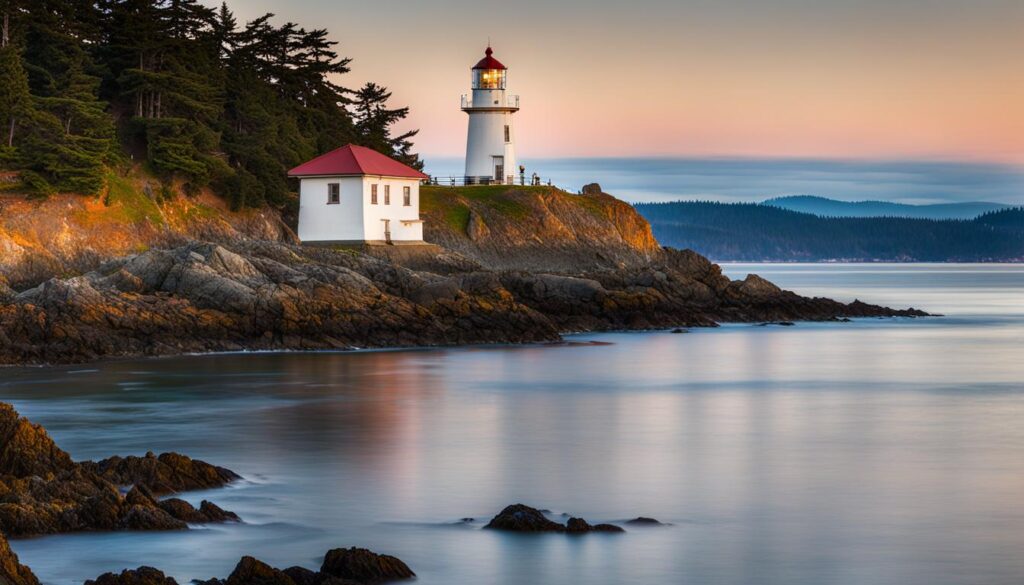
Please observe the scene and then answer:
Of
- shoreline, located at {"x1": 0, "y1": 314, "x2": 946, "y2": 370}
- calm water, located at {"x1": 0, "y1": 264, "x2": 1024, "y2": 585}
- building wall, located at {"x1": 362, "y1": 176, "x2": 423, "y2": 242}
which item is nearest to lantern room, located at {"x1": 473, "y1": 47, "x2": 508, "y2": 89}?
building wall, located at {"x1": 362, "y1": 176, "x2": 423, "y2": 242}

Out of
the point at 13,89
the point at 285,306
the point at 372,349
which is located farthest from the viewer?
the point at 13,89

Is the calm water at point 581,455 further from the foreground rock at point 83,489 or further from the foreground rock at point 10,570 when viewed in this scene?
the foreground rock at point 10,570

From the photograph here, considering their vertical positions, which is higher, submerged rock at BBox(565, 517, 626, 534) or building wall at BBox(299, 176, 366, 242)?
building wall at BBox(299, 176, 366, 242)

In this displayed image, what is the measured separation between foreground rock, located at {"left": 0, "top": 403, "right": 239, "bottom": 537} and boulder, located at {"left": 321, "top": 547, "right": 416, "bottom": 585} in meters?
2.23

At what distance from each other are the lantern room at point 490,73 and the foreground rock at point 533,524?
144 feet

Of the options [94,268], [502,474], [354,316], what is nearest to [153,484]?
[502,474]

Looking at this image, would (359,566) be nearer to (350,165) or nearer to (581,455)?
(581,455)

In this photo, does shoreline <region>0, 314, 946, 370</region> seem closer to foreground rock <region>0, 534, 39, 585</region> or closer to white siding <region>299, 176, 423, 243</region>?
white siding <region>299, 176, 423, 243</region>

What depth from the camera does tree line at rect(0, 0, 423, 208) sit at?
37.2 meters

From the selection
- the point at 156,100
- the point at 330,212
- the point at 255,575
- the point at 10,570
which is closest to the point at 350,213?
the point at 330,212

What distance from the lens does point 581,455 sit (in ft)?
57.0

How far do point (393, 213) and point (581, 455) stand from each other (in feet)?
93.2

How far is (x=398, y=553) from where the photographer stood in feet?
37.2

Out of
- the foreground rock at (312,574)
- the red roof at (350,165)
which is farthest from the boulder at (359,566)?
the red roof at (350,165)
